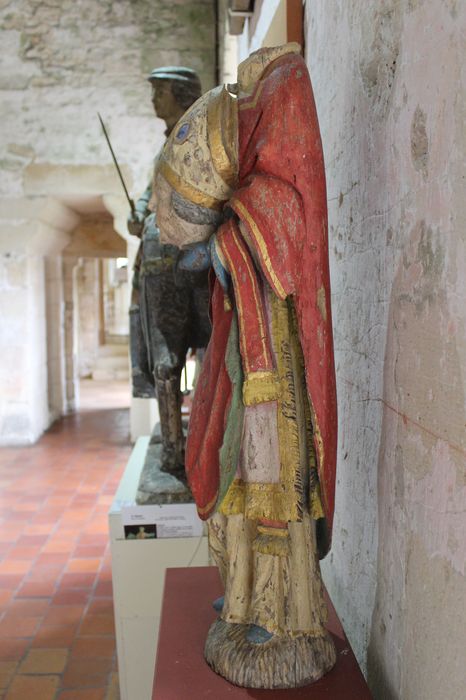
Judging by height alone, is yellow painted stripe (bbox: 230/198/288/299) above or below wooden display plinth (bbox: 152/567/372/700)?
above

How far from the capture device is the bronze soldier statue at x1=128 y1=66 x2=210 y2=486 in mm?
2268

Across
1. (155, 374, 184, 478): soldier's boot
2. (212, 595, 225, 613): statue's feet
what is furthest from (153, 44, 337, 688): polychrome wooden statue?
(155, 374, 184, 478): soldier's boot

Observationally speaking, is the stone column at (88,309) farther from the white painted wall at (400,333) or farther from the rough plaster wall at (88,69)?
the white painted wall at (400,333)

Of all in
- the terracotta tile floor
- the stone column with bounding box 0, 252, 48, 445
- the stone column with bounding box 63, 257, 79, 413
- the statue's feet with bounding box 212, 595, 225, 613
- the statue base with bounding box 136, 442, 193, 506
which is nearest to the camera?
the statue's feet with bounding box 212, 595, 225, 613

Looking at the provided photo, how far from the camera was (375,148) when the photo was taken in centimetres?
121

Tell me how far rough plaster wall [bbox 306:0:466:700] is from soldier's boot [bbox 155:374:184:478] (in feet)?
3.36

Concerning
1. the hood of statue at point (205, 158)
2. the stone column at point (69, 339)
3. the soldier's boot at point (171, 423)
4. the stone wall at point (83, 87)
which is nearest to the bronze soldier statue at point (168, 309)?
the soldier's boot at point (171, 423)

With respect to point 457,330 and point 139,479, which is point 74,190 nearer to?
point 139,479

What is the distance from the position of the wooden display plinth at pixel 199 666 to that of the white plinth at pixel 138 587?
0.74 meters

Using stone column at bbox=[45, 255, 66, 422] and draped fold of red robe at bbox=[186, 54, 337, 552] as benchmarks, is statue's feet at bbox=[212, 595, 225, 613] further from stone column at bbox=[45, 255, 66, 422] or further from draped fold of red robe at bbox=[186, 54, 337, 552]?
stone column at bbox=[45, 255, 66, 422]

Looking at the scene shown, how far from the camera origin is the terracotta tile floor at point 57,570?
2.63m

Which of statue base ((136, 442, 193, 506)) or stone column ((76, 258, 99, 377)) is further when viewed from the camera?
stone column ((76, 258, 99, 377))

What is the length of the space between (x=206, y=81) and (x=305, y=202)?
198 inches

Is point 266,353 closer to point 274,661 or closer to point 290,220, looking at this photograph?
point 290,220
